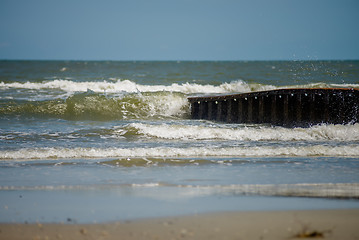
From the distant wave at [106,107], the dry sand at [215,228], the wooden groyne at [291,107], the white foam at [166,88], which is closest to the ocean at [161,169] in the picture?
the dry sand at [215,228]

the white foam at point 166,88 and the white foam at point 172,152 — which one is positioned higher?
the white foam at point 166,88

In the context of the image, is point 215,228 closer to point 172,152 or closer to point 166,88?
point 172,152

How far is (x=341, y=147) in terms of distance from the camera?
8781mm

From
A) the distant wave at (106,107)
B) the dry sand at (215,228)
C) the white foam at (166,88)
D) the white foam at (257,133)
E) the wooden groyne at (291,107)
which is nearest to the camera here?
the dry sand at (215,228)

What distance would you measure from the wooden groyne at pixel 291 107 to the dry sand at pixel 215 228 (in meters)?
7.65

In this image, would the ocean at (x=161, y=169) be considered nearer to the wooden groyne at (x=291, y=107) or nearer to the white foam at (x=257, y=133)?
the white foam at (x=257, y=133)

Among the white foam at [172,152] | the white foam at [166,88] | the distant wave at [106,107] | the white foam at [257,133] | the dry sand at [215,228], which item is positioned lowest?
the dry sand at [215,228]

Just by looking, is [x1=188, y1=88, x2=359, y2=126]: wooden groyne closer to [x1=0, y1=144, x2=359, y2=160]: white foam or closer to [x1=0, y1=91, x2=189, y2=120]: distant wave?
[x1=0, y1=91, x2=189, y2=120]: distant wave

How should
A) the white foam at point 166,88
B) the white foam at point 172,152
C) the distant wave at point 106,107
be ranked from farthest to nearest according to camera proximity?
1. the white foam at point 166,88
2. the distant wave at point 106,107
3. the white foam at point 172,152

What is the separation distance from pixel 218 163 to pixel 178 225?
11.2ft

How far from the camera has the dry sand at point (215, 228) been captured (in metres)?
A: 4.02

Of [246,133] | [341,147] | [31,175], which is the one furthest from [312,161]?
[31,175]

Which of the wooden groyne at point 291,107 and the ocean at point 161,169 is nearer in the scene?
the ocean at point 161,169

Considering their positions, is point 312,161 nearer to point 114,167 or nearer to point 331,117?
point 114,167
